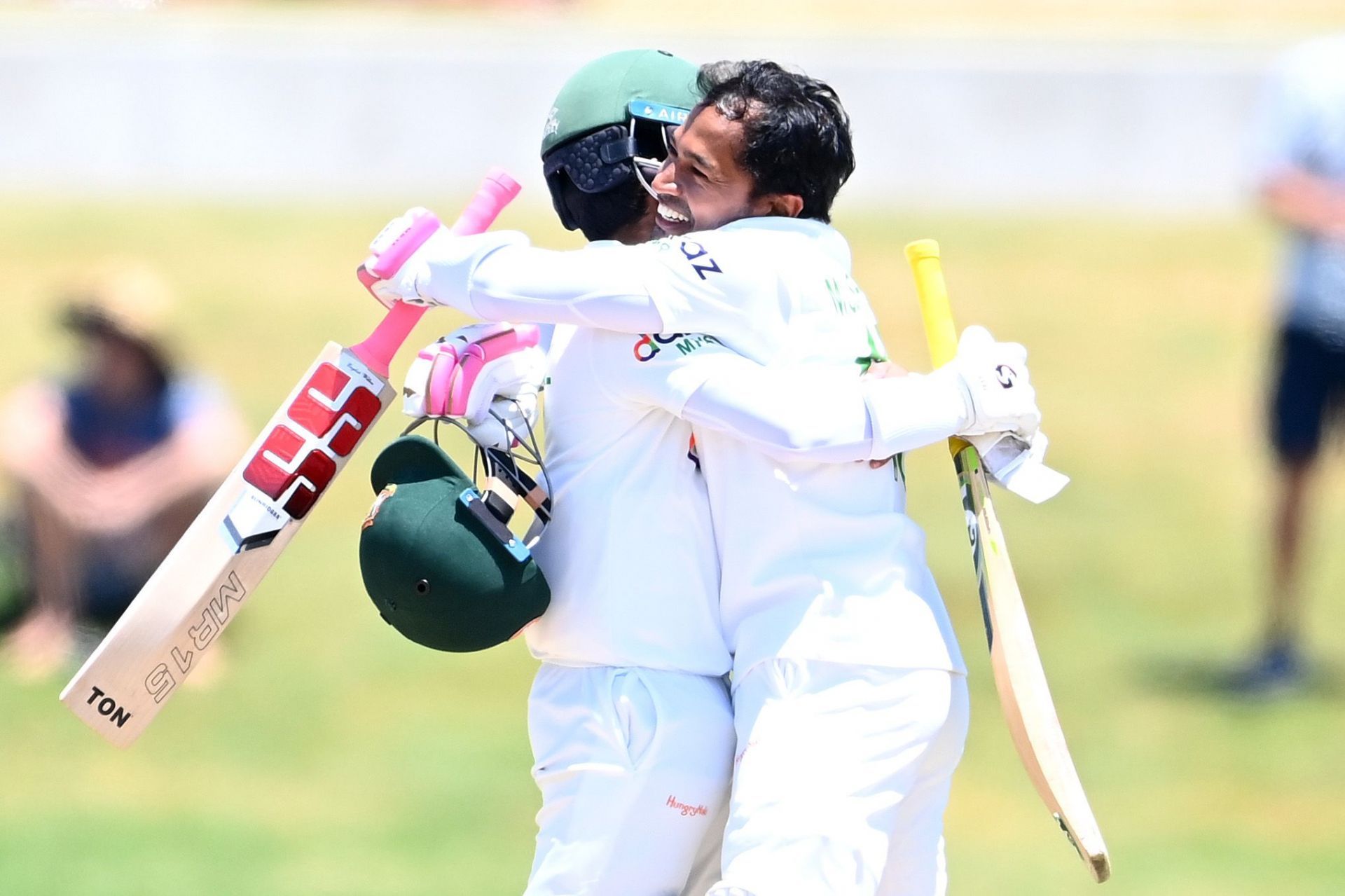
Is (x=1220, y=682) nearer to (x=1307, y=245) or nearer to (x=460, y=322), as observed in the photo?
(x=1307, y=245)

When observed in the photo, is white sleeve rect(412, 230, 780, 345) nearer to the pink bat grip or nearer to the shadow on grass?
the pink bat grip

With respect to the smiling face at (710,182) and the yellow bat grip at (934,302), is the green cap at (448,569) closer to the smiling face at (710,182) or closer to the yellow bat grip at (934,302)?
the smiling face at (710,182)

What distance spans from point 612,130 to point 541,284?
0.36m

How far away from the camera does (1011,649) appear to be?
2.97 metres

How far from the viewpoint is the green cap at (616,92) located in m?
3.01

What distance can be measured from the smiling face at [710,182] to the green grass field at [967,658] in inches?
140

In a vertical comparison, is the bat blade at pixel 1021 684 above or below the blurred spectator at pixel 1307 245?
above

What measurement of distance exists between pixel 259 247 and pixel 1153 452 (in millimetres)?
5130

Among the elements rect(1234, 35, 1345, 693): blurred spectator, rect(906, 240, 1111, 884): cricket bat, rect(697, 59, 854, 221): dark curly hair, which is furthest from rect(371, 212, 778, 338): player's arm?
rect(1234, 35, 1345, 693): blurred spectator

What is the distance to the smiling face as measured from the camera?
9.30 ft

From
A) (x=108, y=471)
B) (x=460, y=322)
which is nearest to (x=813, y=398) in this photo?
(x=108, y=471)

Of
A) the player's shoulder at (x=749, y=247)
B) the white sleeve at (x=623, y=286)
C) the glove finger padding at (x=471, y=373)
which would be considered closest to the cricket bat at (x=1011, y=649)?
the player's shoulder at (x=749, y=247)

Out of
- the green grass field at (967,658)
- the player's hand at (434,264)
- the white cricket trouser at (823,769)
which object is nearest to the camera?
the white cricket trouser at (823,769)

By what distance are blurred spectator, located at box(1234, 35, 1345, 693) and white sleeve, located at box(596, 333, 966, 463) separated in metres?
4.39
